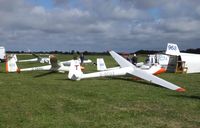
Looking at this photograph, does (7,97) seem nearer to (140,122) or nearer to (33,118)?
(33,118)

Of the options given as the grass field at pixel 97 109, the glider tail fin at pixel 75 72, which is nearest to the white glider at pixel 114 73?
the glider tail fin at pixel 75 72

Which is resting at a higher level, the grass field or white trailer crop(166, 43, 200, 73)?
white trailer crop(166, 43, 200, 73)

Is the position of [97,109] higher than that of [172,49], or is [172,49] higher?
[172,49]

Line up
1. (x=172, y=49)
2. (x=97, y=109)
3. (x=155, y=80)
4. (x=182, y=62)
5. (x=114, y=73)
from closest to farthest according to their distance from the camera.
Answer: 1. (x=97, y=109)
2. (x=155, y=80)
3. (x=114, y=73)
4. (x=182, y=62)
5. (x=172, y=49)

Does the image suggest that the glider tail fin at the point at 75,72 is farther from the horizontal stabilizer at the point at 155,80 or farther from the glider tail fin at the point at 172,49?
the glider tail fin at the point at 172,49

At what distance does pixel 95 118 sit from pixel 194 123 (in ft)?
8.08

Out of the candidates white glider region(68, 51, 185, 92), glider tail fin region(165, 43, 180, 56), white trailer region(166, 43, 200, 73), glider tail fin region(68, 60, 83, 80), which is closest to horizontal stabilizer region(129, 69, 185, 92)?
white glider region(68, 51, 185, 92)

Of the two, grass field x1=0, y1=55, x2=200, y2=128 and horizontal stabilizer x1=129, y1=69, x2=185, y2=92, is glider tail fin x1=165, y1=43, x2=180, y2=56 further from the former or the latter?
grass field x1=0, y1=55, x2=200, y2=128

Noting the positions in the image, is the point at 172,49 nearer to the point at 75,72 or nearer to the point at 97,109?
the point at 75,72

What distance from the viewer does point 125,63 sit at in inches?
853

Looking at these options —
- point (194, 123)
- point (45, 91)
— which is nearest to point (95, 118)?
point (194, 123)

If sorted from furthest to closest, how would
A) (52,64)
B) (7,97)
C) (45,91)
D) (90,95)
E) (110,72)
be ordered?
1. (52,64)
2. (110,72)
3. (45,91)
4. (90,95)
5. (7,97)

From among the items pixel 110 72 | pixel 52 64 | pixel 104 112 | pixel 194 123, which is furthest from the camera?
pixel 52 64

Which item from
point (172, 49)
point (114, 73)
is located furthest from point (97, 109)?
point (172, 49)
